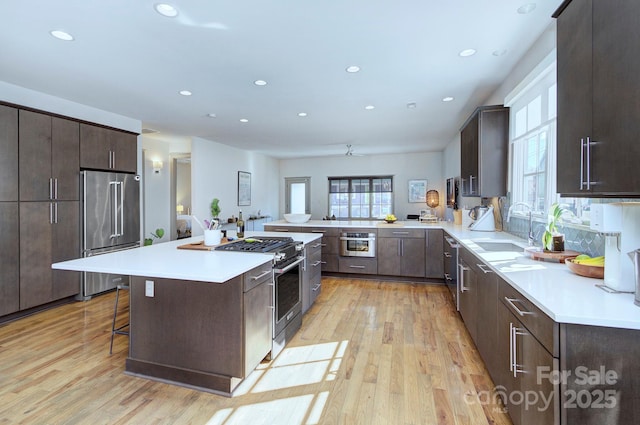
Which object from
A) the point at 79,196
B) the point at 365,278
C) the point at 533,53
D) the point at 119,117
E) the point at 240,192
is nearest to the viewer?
the point at 533,53

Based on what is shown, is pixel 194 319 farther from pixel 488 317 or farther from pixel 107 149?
pixel 107 149

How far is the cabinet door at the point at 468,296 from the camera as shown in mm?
2511

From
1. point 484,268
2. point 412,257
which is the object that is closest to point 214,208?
point 412,257

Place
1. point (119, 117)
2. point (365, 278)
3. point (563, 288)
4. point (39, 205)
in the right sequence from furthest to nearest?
point (365, 278), point (119, 117), point (39, 205), point (563, 288)

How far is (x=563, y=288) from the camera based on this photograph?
143cm

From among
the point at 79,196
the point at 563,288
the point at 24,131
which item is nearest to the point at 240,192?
the point at 79,196

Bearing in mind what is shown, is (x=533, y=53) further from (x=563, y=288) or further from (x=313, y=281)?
(x=313, y=281)

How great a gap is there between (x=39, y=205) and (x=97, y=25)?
7.83 feet

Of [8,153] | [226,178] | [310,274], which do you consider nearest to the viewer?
[8,153]

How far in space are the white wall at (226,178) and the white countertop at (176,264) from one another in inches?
147

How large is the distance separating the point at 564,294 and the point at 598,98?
33.5 inches

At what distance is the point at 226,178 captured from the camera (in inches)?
275

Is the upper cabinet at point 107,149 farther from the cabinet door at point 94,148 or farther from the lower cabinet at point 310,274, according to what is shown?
the lower cabinet at point 310,274

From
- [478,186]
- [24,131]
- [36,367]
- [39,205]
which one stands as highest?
[24,131]
